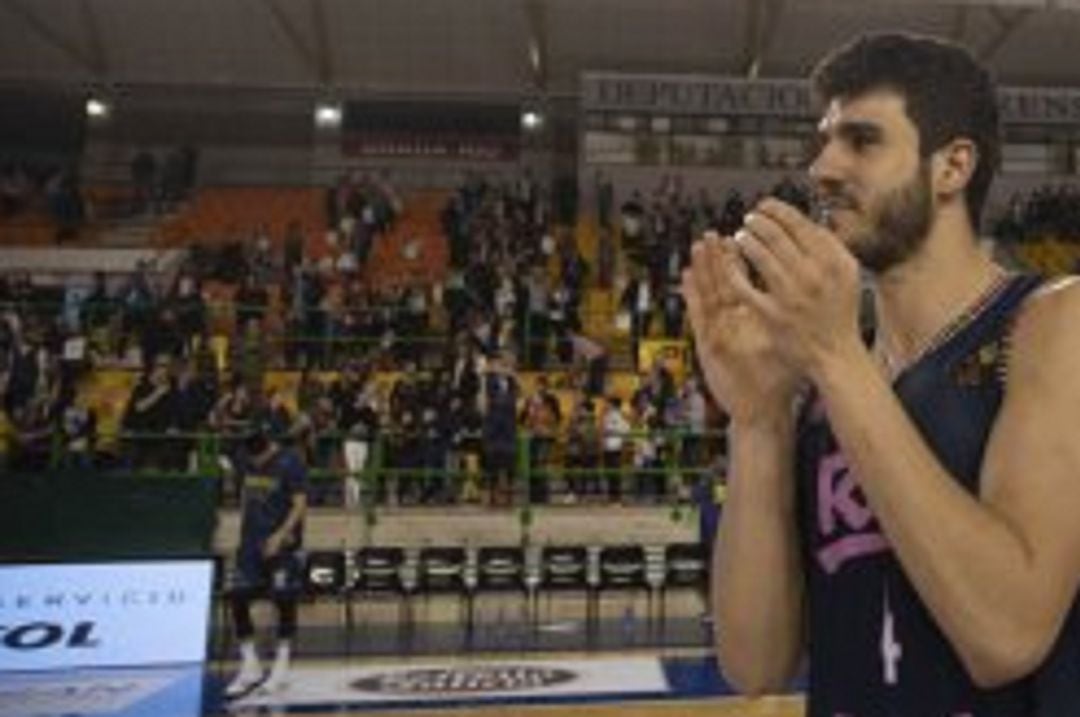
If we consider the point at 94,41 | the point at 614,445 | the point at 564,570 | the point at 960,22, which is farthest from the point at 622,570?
the point at 94,41

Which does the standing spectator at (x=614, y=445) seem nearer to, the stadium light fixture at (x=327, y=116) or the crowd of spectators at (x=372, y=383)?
the crowd of spectators at (x=372, y=383)

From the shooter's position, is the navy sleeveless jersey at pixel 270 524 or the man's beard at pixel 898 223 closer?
the man's beard at pixel 898 223

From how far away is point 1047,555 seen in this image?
1.57m

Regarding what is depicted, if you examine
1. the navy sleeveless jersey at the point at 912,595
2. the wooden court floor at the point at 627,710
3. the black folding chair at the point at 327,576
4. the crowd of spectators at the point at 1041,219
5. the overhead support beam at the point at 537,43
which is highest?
the overhead support beam at the point at 537,43

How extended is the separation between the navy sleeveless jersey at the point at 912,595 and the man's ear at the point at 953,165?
0.16m

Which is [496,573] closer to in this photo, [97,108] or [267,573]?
[267,573]

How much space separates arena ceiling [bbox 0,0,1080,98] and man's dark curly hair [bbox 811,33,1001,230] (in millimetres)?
22186

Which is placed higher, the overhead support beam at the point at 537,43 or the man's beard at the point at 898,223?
the overhead support beam at the point at 537,43

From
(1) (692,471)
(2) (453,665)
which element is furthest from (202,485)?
(1) (692,471)

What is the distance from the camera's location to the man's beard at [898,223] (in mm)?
1742

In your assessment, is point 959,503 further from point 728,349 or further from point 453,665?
point 453,665

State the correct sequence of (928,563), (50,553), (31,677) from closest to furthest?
1. (928,563)
2. (31,677)
3. (50,553)

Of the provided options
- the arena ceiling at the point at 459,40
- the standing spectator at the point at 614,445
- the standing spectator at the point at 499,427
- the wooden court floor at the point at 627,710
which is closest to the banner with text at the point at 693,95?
the arena ceiling at the point at 459,40

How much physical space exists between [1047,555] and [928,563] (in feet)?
0.47
